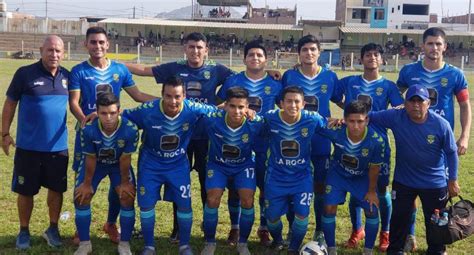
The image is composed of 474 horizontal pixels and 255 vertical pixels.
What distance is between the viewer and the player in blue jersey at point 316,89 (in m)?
5.42

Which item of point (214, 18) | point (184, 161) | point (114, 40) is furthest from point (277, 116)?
point (214, 18)

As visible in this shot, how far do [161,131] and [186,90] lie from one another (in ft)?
2.57

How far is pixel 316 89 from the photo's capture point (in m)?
5.46

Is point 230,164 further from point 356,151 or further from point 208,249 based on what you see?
point 356,151

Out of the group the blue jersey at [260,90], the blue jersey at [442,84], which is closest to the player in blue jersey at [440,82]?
the blue jersey at [442,84]

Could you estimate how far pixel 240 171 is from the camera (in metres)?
5.16

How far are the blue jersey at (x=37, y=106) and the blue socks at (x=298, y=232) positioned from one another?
2.57 meters

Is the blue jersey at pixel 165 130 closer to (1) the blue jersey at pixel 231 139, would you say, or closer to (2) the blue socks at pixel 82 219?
(1) the blue jersey at pixel 231 139

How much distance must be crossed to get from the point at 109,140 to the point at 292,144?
1.81 meters

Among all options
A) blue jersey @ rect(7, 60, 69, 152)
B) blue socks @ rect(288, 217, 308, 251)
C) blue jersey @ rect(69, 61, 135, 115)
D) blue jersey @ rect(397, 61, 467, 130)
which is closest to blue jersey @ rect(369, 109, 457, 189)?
blue jersey @ rect(397, 61, 467, 130)

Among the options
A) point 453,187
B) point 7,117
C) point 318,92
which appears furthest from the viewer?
point 318,92

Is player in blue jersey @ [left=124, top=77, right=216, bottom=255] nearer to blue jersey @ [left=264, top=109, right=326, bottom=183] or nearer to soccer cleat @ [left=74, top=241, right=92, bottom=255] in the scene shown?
soccer cleat @ [left=74, top=241, right=92, bottom=255]

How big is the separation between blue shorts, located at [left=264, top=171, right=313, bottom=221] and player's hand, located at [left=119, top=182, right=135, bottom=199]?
1.35 metres

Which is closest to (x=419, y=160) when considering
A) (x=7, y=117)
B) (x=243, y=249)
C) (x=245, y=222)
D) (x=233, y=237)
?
(x=245, y=222)
